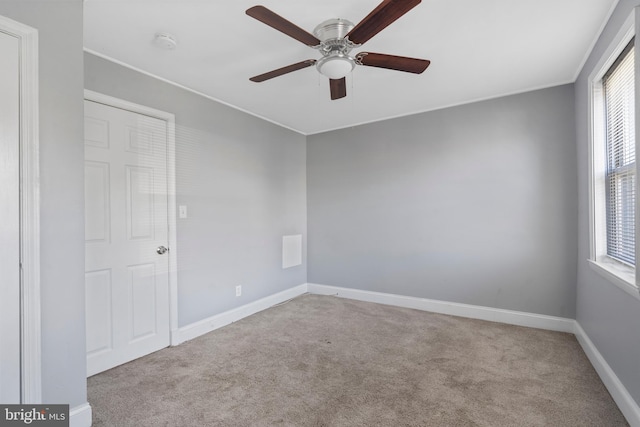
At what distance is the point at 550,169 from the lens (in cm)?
300

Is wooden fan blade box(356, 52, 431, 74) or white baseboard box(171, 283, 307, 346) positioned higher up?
wooden fan blade box(356, 52, 431, 74)

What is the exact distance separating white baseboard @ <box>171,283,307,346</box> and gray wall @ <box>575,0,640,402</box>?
3.16 m

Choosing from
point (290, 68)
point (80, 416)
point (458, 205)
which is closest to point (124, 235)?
point (80, 416)

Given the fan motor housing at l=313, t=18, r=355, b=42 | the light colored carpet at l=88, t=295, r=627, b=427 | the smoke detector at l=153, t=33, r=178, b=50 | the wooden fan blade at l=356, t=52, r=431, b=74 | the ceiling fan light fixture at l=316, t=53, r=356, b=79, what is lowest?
the light colored carpet at l=88, t=295, r=627, b=427

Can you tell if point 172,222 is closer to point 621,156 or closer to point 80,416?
point 80,416

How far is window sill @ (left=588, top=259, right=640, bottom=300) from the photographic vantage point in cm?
167

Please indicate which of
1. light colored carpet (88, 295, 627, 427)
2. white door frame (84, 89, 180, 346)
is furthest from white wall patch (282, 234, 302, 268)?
white door frame (84, 89, 180, 346)

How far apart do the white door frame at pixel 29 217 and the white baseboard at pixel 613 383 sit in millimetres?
3142

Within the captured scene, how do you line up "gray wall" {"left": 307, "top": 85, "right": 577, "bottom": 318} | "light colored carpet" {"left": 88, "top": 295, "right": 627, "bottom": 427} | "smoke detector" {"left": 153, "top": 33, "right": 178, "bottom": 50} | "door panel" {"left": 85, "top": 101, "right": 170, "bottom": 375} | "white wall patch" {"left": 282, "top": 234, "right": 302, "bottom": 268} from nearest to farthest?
"light colored carpet" {"left": 88, "top": 295, "right": 627, "bottom": 427}
"smoke detector" {"left": 153, "top": 33, "right": 178, "bottom": 50}
"door panel" {"left": 85, "top": 101, "right": 170, "bottom": 375}
"gray wall" {"left": 307, "top": 85, "right": 577, "bottom": 318}
"white wall patch" {"left": 282, "top": 234, "right": 302, "bottom": 268}

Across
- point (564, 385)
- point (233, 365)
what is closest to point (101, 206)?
point (233, 365)

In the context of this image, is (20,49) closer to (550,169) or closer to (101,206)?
(101,206)

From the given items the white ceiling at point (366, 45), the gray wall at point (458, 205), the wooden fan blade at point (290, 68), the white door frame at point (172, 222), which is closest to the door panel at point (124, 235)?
the white door frame at point (172, 222)

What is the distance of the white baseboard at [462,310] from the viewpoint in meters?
3.00

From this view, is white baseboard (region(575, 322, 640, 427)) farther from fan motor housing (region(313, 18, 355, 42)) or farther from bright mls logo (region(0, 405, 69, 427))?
bright mls logo (region(0, 405, 69, 427))
